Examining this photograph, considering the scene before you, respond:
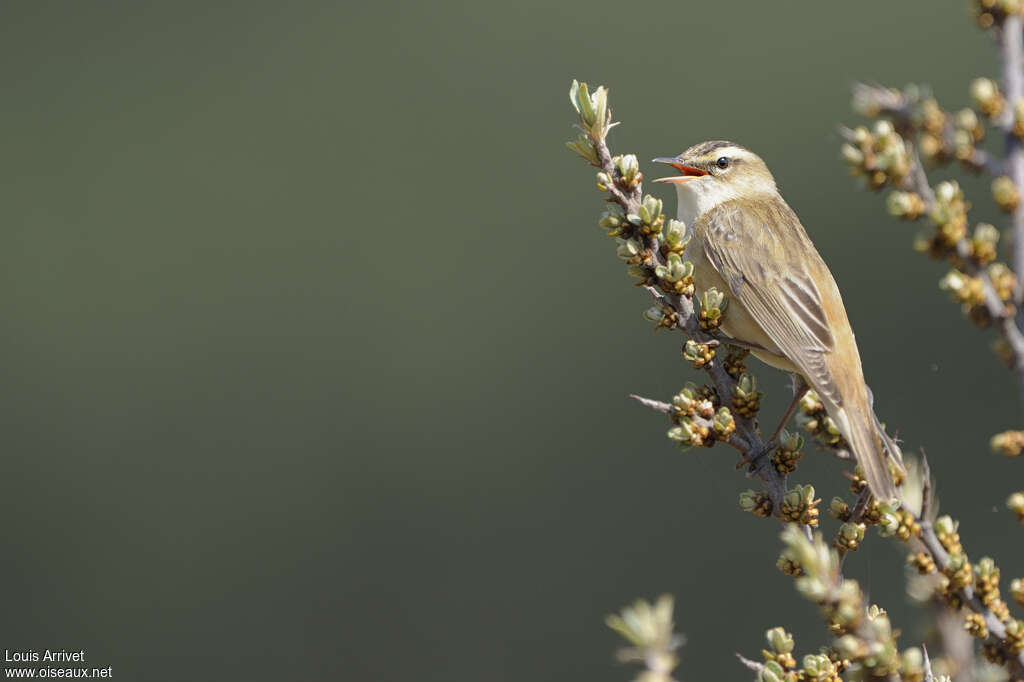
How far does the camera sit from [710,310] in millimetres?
2457

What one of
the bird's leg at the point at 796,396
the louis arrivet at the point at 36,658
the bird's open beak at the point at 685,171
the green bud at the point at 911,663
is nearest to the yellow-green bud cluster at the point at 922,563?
the green bud at the point at 911,663

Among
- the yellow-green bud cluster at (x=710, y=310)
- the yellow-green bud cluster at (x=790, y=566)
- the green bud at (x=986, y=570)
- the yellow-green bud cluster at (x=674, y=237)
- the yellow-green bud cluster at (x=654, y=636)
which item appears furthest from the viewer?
the yellow-green bud cluster at (x=710, y=310)

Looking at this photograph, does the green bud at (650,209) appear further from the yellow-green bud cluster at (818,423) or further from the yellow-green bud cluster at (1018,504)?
the yellow-green bud cluster at (1018,504)

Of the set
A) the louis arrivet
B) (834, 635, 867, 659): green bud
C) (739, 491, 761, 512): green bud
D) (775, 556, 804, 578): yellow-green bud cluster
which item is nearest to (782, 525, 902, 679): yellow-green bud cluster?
(834, 635, 867, 659): green bud

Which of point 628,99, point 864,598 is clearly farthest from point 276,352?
point 864,598

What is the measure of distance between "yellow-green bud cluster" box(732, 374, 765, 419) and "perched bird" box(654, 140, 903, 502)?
0.48 metres

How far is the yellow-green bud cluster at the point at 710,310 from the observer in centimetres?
245

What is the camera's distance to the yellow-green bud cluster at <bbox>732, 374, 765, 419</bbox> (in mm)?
2260

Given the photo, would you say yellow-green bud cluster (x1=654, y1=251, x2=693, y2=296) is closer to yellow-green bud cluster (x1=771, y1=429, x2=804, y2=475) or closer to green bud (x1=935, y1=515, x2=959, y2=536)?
yellow-green bud cluster (x1=771, y1=429, x2=804, y2=475)

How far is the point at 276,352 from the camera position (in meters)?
8.55

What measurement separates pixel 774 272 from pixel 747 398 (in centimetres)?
133

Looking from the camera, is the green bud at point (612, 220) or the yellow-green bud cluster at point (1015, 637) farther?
the green bud at point (612, 220)

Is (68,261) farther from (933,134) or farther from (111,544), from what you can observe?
(933,134)

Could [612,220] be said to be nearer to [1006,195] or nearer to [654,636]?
[1006,195]
